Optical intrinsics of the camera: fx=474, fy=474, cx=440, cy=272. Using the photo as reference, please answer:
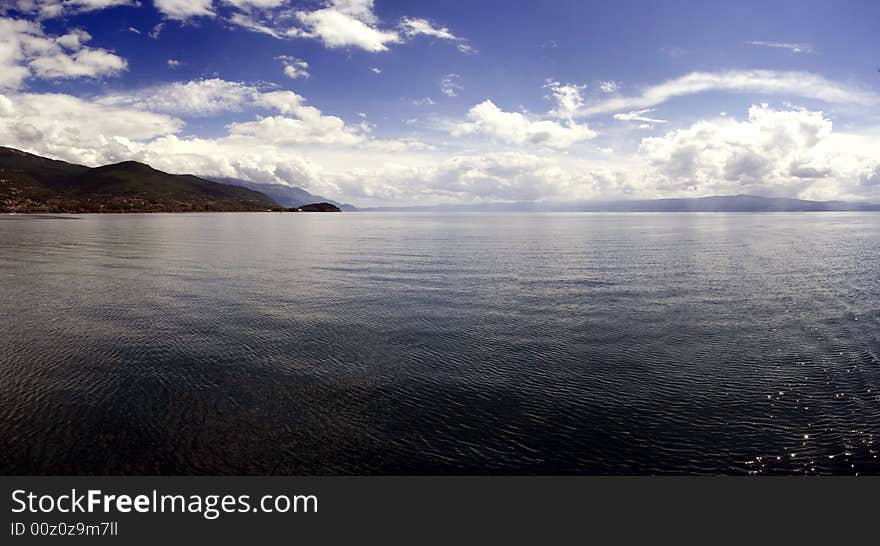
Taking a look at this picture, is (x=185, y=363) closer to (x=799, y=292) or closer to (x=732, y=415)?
(x=732, y=415)

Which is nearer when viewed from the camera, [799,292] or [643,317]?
[643,317]

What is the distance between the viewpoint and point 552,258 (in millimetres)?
77812

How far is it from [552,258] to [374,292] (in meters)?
39.8

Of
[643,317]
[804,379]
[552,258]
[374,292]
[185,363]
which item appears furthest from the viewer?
[552,258]

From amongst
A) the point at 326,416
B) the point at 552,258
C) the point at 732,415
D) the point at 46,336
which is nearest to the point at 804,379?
the point at 732,415

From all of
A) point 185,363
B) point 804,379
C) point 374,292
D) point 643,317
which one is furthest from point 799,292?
point 185,363

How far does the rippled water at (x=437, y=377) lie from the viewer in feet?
57.8

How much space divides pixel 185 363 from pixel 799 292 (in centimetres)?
5467

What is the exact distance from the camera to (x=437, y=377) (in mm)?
24953

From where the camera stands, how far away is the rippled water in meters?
17.6
